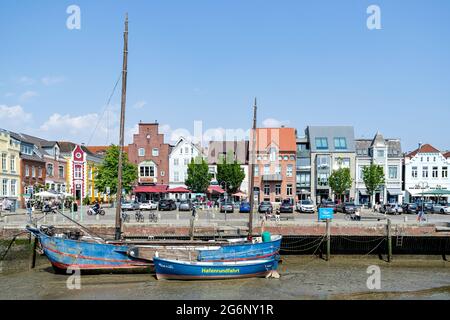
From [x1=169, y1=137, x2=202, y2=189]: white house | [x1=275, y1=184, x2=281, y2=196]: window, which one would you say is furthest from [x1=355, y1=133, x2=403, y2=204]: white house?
[x1=169, y1=137, x2=202, y2=189]: white house

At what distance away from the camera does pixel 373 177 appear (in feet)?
221

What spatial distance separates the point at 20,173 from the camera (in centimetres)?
5731

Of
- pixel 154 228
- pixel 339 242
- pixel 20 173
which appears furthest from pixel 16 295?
pixel 20 173

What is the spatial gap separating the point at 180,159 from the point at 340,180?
25644 mm

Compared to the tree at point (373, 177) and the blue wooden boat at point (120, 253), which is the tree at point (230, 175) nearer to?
the tree at point (373, 177)

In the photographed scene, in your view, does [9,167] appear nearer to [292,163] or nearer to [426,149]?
[292,163]

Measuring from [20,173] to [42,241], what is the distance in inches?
1409

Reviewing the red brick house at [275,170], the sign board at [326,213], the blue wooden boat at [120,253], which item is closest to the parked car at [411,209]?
the red brick house at [275,170]

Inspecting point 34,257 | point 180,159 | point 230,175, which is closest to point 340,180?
point 230,175

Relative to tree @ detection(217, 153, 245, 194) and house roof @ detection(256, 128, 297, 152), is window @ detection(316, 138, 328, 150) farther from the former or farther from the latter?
tree @ detection(217, 153, 245, 194)

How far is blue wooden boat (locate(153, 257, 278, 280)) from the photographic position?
23250mm

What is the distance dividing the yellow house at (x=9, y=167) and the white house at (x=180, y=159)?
25.6 m

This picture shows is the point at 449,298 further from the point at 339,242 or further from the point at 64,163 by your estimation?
the point at 64,163

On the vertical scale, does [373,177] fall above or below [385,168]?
below
